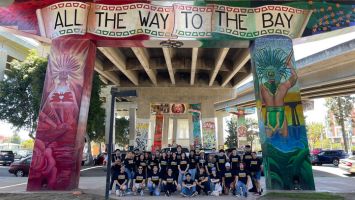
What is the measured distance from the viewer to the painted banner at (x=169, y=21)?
13.9 metres

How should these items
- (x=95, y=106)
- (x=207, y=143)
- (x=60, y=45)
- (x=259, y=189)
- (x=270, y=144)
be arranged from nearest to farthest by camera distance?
(x=259, y=189)
(x=270, y=144)
(x=60, y=45)
(x=95, y=106)
(x=207, y=143)

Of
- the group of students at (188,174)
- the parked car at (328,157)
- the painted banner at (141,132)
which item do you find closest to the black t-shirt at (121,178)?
the group of students at (188,174)

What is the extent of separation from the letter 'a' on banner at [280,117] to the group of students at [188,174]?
3.61 ft

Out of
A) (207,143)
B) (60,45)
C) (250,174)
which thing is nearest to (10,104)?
(60,45)

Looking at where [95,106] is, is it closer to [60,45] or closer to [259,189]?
[60,45]

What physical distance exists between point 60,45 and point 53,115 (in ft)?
10.3

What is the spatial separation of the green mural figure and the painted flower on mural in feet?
29.4

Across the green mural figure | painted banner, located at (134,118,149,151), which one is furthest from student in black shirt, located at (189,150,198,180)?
painted banner, located at (134,118,149,151)

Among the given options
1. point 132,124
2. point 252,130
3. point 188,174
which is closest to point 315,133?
point 252,130

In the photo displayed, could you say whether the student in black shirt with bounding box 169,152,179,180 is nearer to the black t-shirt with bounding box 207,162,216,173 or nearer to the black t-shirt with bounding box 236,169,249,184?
the black t-shirt with bounding box 207,162,216,173

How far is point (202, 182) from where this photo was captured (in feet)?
39.0

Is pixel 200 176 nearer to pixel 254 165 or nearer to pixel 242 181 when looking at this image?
pixel 242 181

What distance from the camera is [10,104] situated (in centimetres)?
2619

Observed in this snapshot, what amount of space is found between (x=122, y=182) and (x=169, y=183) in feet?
5.91
